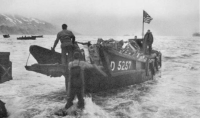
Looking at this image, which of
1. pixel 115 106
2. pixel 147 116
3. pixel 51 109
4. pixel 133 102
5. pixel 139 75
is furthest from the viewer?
pixel 139 75

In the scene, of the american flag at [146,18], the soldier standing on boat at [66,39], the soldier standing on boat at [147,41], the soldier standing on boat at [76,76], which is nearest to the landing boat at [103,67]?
the soldier standing on boat at [66,39]

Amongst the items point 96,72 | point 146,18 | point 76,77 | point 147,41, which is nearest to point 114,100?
point 96,72

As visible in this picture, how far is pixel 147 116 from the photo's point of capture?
616 centimetres

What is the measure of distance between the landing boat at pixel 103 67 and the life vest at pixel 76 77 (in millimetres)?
1331

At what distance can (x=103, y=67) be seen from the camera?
315 inches

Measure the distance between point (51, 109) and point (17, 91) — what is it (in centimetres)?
315

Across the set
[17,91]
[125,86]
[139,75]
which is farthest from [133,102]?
[17,91]

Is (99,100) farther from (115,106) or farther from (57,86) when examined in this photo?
(57,86)

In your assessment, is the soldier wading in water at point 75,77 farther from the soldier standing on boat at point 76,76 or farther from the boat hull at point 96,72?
the boat hull at point 96,72

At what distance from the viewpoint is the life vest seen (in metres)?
5.89

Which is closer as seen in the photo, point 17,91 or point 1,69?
point 1,69

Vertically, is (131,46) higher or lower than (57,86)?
higher

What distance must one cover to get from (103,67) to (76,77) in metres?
2.25

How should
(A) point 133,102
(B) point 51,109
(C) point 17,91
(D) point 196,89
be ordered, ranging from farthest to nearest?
(D) point 196,89 → (C) point 17,91 → (A) point 133,102 → (B) point 51,109
